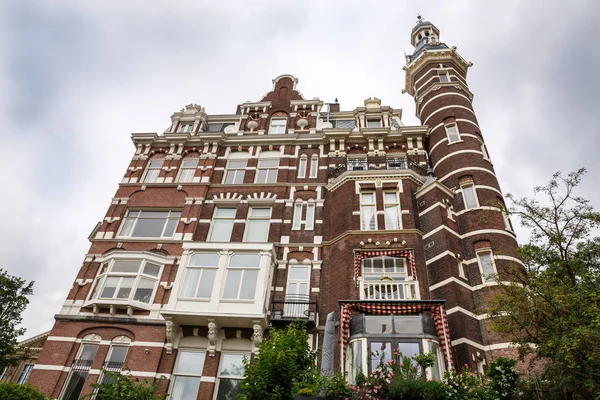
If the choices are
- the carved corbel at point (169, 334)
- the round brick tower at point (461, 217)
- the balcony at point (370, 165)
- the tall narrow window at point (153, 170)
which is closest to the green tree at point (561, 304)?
the round brick tower at point (461, 217)

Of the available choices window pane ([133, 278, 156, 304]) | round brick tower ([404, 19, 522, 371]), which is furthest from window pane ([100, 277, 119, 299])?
round brick tower ([404, 19, 522, 371])

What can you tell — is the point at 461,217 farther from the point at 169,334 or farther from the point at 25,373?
the point at 25,373

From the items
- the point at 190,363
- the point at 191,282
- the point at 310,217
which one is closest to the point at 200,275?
the point at 191,282

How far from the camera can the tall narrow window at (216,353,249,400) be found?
679 inches

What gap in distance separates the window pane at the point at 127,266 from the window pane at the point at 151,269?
14.9 inches

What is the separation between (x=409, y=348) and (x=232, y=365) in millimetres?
7736

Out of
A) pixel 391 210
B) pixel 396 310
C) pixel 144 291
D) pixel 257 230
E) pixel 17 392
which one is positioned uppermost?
pixel 391 210

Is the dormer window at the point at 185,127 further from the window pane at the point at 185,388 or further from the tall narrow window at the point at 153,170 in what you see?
the window pane at the point at 185,388

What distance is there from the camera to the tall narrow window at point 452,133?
2495 cm

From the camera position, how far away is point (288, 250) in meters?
21.5

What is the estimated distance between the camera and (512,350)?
55.1 ft

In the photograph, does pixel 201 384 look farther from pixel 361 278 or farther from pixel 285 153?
pixel 285 153

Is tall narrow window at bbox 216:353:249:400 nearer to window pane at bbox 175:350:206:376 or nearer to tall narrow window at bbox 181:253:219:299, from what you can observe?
window pane at bbox 175:350:206:376

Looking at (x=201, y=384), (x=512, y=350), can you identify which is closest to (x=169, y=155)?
(x=201, y=384)
